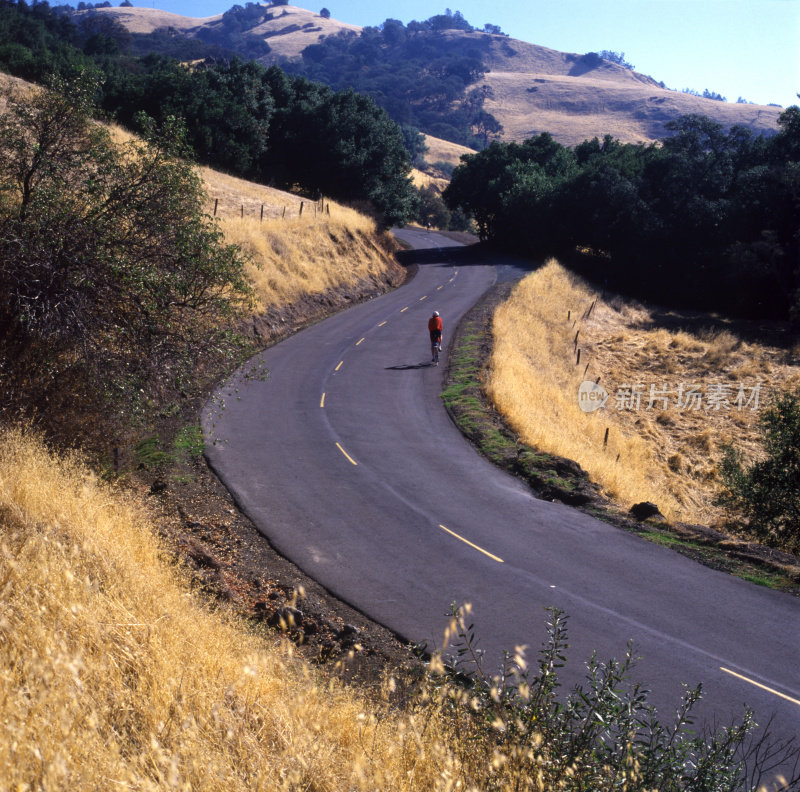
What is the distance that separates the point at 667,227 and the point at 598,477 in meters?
38.0

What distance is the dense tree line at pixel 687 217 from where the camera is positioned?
46375 mm

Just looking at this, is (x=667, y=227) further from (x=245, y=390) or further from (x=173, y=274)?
(x=173, y=274)

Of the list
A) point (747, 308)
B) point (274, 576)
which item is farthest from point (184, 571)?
point (747, 308)

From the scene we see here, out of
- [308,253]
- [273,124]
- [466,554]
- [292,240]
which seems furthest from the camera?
[273,124]

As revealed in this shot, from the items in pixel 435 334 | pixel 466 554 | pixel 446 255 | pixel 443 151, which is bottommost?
pixel 466 554

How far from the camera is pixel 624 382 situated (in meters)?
33.8

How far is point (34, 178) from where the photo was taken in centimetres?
1404

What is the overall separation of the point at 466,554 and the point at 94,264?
8572mm

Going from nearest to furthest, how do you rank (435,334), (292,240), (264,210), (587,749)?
(587,749) → (435,334) → (292,240) → (264,210)

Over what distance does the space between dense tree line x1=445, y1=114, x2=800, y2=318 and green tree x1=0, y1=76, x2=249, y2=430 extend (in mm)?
39652

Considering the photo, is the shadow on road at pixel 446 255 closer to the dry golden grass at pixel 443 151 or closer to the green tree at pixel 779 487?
the green tree at pixel 779 487

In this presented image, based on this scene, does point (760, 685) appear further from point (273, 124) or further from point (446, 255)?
point (273, 124)

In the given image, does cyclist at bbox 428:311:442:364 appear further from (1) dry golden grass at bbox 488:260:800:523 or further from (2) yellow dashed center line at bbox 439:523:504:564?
(2) yellow dashed center line at bbox 439:523:504:564

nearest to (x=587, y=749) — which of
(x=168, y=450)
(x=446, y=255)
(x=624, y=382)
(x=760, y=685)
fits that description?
(x=760, y=685)
